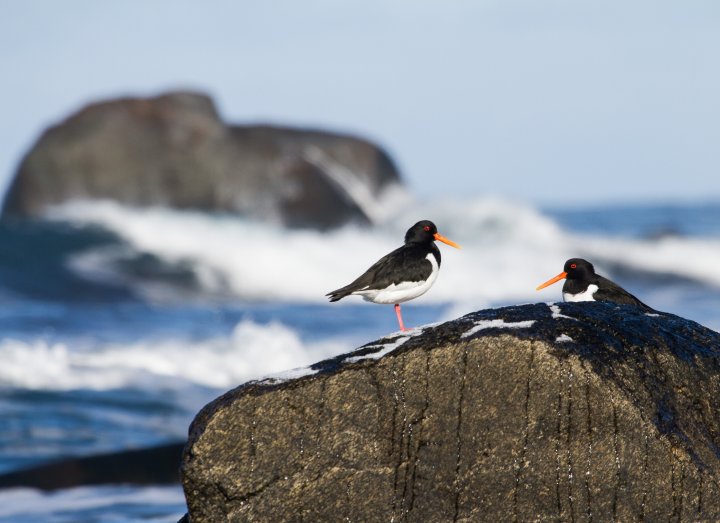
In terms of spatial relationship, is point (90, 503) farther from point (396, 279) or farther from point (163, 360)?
point (163, 360)

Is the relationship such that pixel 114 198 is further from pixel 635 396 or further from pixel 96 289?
pixel 635 396

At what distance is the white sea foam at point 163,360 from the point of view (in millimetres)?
14805

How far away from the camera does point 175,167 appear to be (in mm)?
25750

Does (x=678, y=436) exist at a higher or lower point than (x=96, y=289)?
lower

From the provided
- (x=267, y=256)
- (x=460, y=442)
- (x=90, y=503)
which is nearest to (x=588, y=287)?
(x=460, y=442)

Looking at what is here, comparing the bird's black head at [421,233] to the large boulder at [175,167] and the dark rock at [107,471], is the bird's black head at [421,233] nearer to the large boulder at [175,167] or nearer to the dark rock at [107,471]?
the dark rock at [107,471]

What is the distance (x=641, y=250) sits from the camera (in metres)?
29.3

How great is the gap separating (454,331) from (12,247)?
2073cm

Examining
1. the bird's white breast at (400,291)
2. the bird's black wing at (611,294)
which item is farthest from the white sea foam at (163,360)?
the bird's black wing at (611,294)

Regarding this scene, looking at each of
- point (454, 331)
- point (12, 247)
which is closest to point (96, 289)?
point (12, 247)

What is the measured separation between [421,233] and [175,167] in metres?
18.7

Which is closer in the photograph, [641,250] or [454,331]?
[454,331]

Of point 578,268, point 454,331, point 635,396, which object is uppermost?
point 578,268

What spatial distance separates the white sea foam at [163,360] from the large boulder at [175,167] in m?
7.98
